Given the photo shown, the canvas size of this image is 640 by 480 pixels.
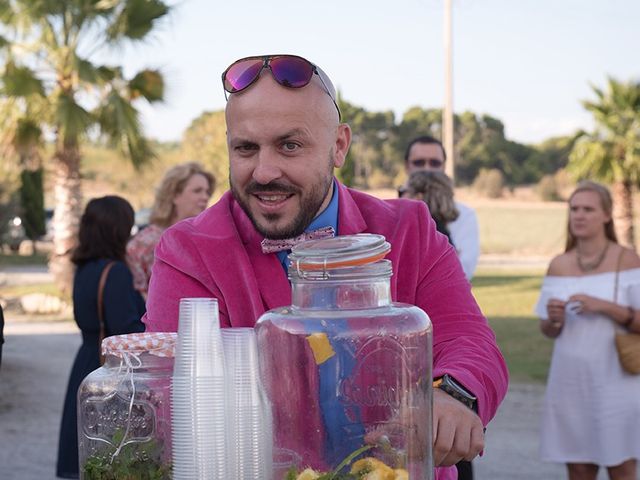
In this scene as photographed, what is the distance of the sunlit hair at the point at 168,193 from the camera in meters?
7.52

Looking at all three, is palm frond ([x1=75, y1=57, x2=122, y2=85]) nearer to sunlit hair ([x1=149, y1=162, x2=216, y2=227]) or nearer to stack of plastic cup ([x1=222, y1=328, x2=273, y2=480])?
sunlit hair ([x1=149, y1=162, x2=216, y2=227])

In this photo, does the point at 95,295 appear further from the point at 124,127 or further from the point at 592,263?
the point at 124,127

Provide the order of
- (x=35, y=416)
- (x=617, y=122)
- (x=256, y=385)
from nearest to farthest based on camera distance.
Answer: (x=256, y=385) → (x=35, y=416) → (x=617, y=122)

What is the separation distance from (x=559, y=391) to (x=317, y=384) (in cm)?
568

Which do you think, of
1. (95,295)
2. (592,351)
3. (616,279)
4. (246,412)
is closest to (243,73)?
(246,412)

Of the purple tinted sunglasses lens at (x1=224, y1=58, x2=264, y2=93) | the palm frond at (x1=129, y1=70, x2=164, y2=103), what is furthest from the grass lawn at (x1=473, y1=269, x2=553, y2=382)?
the purple tinted sunglasses lens at (x1=224, y1=58, x2=264, y2=93)

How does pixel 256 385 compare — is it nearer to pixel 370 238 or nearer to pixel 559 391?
pixel 370 238

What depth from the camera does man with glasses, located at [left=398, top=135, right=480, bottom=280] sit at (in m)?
7.21

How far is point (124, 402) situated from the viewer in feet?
5.71

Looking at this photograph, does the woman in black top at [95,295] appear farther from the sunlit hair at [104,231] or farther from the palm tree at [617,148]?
the palm tree at [617,148]

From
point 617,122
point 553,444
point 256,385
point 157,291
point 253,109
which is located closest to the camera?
A: point 256,385

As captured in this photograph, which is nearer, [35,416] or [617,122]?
[35,416]

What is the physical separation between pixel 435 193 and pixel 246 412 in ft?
17.0

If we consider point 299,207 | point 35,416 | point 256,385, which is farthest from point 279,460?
point 35,416
